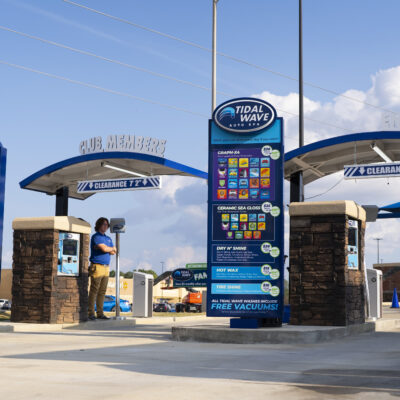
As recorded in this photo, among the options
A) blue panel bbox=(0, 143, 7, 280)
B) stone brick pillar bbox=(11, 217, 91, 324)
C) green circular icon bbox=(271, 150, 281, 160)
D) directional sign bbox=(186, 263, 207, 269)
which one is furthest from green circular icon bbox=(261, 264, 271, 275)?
directional sign bbox=(186, 263, 207, 269)

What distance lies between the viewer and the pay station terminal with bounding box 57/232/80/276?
18547mm

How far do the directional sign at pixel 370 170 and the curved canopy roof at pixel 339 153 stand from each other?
375mm

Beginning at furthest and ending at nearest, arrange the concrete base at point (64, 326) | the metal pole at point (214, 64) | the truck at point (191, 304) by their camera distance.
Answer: the truck at point (191, 304) < the metal pole at point (214, 64) < the concrete base at point (64, 326)

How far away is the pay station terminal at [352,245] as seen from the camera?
16.3 metres

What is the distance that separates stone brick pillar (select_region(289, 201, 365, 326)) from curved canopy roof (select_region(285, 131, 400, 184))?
2.36 metres

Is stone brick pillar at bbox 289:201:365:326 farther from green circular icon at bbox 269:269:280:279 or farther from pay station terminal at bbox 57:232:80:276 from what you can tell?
pay station terminal at bbox 57:232:80:276

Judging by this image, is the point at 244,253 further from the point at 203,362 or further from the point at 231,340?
the point at 203,362

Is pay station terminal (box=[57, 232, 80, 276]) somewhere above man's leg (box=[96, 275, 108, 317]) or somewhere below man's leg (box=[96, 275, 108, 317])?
above

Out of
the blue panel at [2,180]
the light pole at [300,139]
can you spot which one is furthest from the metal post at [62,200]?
the light pole at [300,139]

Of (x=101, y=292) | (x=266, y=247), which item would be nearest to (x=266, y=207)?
(x=266, y=247)

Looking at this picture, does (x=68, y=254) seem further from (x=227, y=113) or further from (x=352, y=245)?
(x=352, y=245)

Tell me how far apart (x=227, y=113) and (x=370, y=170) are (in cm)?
603

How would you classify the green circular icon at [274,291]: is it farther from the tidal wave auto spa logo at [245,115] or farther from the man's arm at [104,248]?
the man's arm at [104,248]

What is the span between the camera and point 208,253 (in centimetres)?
1448
